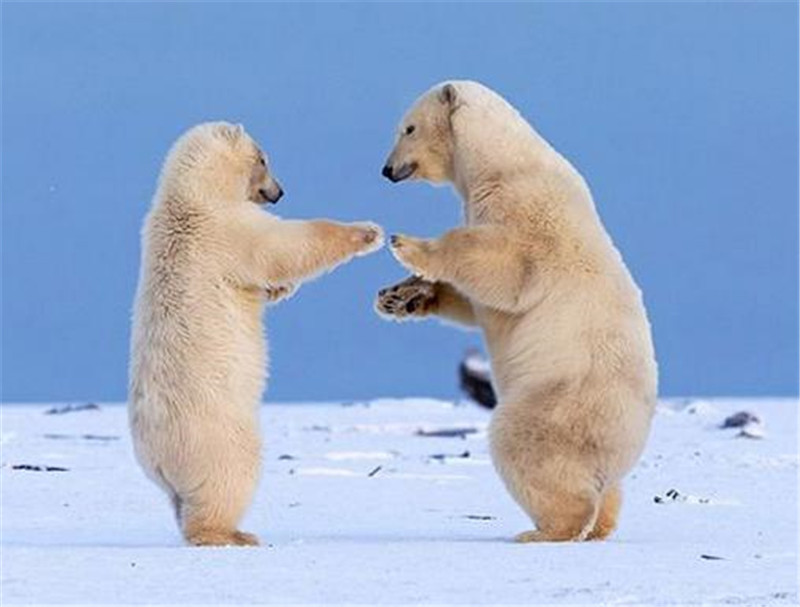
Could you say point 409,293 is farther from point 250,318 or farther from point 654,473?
point 654,473

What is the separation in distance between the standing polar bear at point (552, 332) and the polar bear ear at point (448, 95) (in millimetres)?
421

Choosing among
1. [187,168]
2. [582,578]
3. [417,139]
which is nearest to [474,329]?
[417,139]

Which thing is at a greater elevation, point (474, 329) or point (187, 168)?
point (187, 168)

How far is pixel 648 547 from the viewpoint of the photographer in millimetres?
7992

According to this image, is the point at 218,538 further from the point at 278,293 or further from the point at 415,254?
the point at 415,254

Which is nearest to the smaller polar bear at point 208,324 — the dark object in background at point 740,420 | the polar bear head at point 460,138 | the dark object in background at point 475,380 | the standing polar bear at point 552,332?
the standing polar bear at point 552,332

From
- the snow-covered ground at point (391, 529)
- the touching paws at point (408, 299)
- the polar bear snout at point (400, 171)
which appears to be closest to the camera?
the snow-covered ground at point (391, 529)

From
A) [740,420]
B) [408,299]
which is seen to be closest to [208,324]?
[408,299]

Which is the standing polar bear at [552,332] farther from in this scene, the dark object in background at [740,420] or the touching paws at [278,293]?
the dark object in background at [740,420]

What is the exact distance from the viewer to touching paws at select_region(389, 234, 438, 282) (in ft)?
28.9

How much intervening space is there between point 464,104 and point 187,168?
143cm

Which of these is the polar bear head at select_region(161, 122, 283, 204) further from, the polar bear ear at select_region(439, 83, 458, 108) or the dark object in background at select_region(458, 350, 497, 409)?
the dark object in background at select_region(458, 350, 497, 409)

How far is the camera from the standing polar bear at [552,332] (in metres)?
8.51

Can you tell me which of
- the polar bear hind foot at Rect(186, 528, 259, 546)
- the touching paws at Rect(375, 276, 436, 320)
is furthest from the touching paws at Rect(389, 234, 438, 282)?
the polar bear hind foot at Rect(186, 528, 259, 546)
